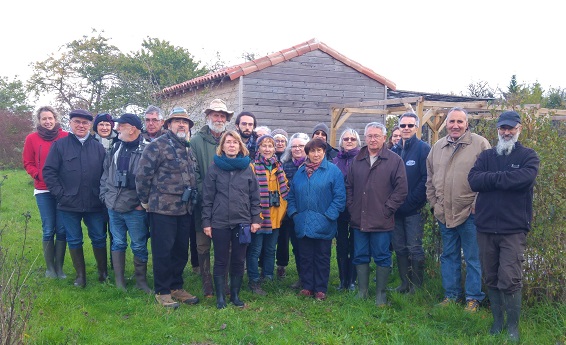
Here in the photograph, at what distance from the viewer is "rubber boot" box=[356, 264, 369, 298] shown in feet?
18.0

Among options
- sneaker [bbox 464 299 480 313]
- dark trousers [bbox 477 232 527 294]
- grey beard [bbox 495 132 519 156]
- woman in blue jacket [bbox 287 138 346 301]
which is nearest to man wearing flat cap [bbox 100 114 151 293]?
woman in blue jacket [bbox 287 138 346 301]

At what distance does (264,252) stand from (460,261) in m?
2.36

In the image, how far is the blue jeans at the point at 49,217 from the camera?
595cm

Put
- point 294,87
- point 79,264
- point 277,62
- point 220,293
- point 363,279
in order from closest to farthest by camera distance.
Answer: point 220,293, point 363,279, point 79,264, point 277,62, point 294,87

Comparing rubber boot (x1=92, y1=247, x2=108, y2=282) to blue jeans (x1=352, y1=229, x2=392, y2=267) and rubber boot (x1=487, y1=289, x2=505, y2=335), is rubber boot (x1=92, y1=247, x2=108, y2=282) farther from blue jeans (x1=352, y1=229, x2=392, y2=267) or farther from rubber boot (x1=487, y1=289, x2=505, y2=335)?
rubber boot (x1=487, y1=289, x2=505, y2=335)

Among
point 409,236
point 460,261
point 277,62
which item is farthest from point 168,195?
point 277,62

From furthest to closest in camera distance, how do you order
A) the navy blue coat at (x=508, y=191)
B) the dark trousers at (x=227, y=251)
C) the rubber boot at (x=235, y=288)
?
the rubber boot at (x=235, y=288), the dark trousers at (x=227, y=251), the navy blue coat at (x=508, y=191)

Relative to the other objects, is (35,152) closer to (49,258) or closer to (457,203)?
(49,258)

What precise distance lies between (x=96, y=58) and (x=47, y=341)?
85.7ft

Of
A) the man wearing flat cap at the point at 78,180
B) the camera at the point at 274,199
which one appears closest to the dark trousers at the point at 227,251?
the camera at the point at 274,199

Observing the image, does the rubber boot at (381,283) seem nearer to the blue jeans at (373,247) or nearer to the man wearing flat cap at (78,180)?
the blue jeans at (373,247)

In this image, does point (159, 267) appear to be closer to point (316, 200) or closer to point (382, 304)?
point (316, 200)

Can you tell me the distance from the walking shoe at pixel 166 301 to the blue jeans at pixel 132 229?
0.56 meters

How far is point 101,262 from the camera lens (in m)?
6.02
